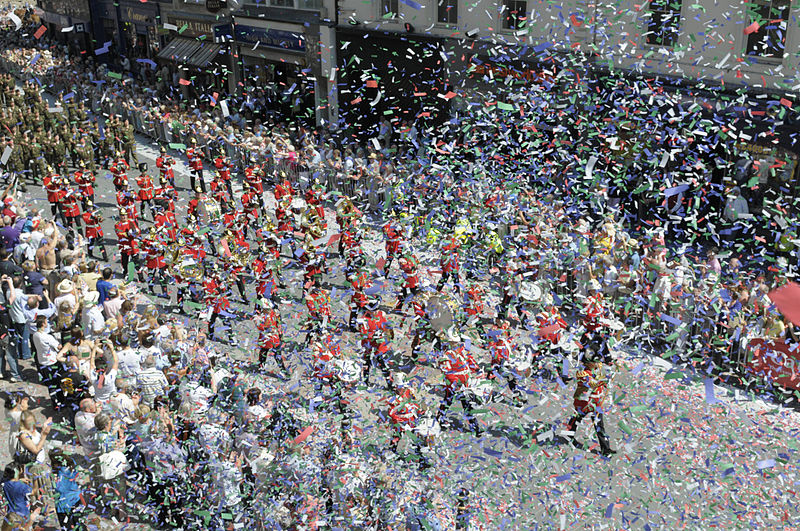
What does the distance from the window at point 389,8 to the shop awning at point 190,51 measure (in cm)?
972

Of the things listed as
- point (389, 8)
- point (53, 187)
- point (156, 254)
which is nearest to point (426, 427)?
point (156, 254)

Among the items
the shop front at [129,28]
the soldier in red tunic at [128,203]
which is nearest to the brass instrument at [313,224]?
the soldier in red tunic at [128,203]

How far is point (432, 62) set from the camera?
77.6 ft

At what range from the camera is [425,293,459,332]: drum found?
12355mm

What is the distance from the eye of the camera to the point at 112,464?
9.24 meters

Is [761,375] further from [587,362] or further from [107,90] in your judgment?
[107,90]

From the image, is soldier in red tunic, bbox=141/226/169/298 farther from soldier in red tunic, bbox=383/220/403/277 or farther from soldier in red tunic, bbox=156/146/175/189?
soldier in red tunic, bbox=383/220/403/277

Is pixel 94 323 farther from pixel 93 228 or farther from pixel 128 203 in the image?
pixel 93 228

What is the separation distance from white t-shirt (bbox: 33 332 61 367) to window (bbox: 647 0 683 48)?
46.6 feet

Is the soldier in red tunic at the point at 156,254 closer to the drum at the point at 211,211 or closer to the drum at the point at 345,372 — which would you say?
the drum at the point at 211,211

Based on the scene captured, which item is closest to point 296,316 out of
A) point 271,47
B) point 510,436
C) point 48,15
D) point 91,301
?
point 91,301

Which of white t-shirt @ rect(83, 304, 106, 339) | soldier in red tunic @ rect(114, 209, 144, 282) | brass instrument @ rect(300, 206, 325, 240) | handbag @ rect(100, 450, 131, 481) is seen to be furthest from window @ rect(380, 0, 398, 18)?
handbag @ rect(100, 450, 131, 481)

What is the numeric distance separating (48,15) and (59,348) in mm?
44398

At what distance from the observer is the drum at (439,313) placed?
1236 cm
